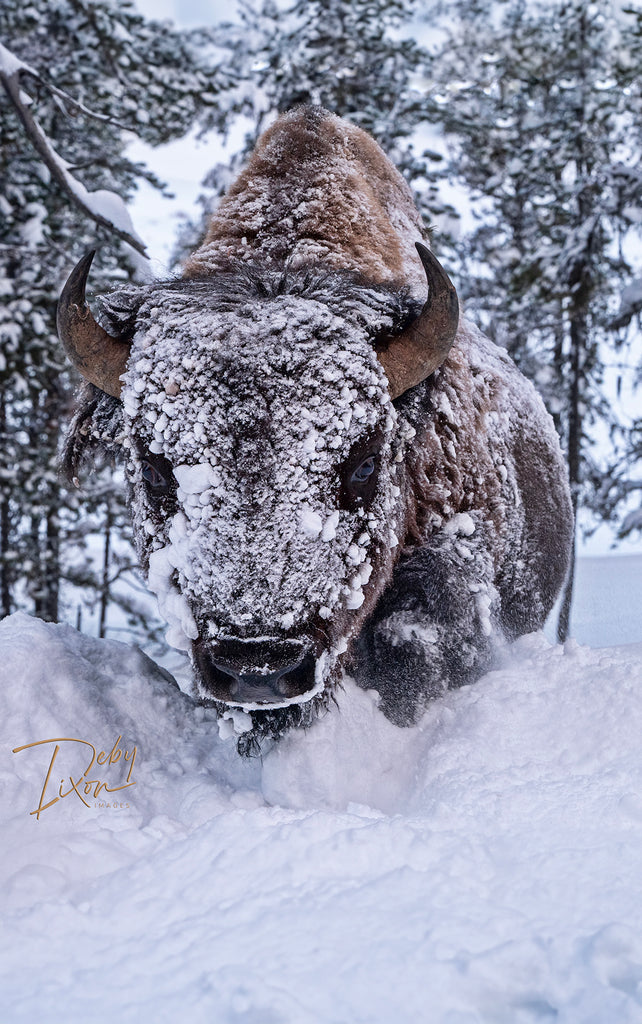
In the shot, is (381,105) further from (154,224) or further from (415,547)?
(415,547)

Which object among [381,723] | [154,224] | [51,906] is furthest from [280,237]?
[154,224]

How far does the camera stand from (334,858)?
184cm

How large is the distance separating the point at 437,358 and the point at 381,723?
1442 millimetres

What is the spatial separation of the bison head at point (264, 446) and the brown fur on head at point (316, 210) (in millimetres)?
414

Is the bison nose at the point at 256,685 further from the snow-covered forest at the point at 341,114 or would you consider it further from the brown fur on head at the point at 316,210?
the snow-covered forest at the point at 341,114

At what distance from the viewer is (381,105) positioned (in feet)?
37.1

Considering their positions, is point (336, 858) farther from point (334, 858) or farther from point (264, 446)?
point (264, 446)

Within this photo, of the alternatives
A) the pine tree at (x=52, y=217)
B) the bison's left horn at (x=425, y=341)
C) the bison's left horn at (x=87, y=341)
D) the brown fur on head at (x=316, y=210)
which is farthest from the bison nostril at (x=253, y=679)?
the pine tree at (x=52, y=217)

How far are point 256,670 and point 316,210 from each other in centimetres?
234

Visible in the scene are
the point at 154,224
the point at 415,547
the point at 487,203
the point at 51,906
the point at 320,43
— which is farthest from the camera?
the point at 487,203

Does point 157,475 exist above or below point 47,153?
below

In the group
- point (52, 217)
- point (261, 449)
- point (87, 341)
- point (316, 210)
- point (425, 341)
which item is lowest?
point (261, 449)

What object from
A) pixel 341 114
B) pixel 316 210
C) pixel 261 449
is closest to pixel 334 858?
→ pixel 261 449

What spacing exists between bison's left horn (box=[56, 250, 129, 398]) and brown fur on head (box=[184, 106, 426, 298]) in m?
0.51
